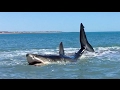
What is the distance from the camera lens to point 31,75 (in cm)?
959

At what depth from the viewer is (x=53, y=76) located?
9.20 metres

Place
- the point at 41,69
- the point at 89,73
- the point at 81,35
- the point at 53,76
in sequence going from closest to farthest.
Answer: the point at 53,76
the point at 89,73
the point at 41,69
the point at 81,35

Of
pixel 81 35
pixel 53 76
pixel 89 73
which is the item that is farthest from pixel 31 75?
pixel 81 35
